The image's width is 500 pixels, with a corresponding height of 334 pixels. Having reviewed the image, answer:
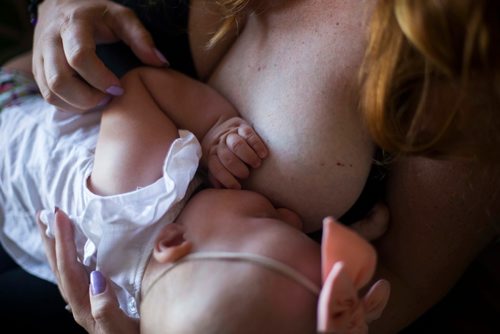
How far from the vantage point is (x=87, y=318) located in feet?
2.42

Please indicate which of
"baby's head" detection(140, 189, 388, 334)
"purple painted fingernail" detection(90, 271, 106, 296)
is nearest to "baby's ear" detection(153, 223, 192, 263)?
"baby's head" detection(140, 189, 388, 334)

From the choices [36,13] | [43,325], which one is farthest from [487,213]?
[36,13]

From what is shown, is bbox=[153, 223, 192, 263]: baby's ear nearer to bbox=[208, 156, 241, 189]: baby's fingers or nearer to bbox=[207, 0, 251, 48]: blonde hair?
bbox=[208, 156, 241, 189]: baby's fingers

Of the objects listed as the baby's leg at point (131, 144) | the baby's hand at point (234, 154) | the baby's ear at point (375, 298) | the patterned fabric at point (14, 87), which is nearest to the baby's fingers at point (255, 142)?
the baby's hand at point (234, 154)

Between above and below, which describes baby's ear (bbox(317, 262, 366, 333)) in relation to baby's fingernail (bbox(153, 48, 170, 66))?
below

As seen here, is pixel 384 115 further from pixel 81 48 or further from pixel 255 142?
pixel 81 48

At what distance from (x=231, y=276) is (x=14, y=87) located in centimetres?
67

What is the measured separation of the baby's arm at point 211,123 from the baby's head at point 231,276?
0.06 m

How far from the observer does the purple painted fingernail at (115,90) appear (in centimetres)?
75

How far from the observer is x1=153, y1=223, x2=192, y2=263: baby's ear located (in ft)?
2.02

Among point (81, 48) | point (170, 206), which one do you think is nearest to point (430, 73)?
point (170, 206)

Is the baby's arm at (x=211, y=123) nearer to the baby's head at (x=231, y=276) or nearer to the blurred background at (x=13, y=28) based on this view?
the baby's head at (x=231, y=276)

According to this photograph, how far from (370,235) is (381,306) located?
157 millimetres

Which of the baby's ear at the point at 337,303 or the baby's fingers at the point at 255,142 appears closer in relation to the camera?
the baby's ear at the point at 337,303
